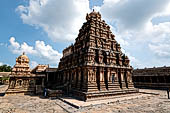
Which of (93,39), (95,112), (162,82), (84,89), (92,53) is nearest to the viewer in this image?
(95,112)

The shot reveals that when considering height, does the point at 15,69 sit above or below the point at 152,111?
above

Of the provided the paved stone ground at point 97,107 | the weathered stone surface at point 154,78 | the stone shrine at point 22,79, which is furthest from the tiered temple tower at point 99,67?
the weathered stone surface at point 154,78

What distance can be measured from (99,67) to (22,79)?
1839 centimetres

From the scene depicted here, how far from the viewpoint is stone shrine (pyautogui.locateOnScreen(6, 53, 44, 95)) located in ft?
75.5

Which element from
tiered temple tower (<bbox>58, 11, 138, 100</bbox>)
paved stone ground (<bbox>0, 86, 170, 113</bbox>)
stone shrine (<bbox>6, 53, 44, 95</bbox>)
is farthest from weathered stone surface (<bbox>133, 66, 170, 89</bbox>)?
stone shrine (<bbox>6, 53, 44, 95</bbox>)

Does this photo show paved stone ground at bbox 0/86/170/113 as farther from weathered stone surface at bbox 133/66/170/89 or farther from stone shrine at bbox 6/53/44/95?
weathered stone surface at bbox 133/66/170/89

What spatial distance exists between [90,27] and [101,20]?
5.99m

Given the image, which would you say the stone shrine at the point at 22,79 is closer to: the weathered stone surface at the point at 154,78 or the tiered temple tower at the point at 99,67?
the tiered temple tower at the point at 99,67

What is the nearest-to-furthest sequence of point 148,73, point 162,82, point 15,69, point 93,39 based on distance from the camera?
point 93,39 → point 15,69 → point 162,82 → point 148,73

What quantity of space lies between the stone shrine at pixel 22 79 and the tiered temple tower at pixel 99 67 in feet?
28.8

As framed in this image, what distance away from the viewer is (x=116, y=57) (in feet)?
74.9

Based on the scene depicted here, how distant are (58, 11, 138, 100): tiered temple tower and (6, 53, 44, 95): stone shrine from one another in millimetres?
8780

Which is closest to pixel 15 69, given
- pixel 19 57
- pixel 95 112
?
pixel 19 57

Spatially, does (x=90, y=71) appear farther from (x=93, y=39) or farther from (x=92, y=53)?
(x=93, y=39)
